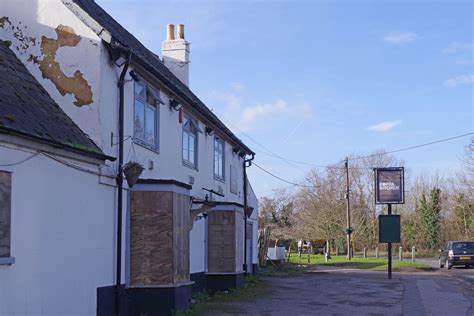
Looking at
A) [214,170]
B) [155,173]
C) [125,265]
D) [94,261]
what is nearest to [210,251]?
[214,170]

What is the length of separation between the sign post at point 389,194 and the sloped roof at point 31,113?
63.7ft

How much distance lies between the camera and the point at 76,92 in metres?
11.9

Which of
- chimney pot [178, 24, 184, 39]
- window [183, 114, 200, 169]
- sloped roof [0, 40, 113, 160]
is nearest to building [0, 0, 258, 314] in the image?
sloped roof [0, 40, 113, 160]

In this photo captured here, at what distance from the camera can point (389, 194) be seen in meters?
28.8

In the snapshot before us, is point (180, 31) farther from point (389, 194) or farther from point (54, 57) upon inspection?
point (54, 57)

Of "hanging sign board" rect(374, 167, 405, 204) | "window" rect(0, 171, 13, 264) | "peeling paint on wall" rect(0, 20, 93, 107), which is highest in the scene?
"peeling paint on wall" rect(0, 20, 93, 107)

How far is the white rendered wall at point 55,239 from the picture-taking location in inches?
358

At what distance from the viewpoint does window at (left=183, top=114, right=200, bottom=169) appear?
17.8m

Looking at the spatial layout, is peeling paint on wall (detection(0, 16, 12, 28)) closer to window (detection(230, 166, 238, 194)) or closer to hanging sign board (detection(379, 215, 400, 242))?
window (detection(230, 166, 238, 194))

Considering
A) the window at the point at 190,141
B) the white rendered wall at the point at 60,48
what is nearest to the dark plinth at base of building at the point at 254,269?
the window at the point at 190,141

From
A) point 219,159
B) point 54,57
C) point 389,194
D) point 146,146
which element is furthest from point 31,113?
point 389,194

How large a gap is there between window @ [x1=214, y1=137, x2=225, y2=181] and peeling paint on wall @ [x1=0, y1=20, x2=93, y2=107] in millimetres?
9887

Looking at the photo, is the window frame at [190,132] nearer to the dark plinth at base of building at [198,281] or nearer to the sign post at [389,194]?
the dark plinth at base of building at [198,281]

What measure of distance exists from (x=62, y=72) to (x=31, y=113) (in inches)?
79.6
